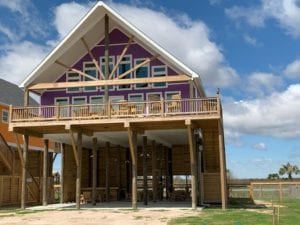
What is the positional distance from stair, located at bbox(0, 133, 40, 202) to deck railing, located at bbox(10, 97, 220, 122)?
6015mm

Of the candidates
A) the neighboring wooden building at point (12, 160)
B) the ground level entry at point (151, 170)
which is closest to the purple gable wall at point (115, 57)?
the ground level entry at point (151, 170)

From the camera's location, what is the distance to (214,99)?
76.2 feet

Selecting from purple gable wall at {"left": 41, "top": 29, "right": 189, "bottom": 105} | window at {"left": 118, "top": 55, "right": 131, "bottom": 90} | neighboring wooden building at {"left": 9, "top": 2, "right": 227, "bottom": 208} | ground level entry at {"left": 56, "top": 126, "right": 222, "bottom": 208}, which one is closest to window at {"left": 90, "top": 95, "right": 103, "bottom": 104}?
neighboring wooden building at {"left": 9, "top": 2, "right": 227, "bottom": 208}

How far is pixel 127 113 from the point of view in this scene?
2412 cm

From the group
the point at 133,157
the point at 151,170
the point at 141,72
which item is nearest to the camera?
the point at 133,157

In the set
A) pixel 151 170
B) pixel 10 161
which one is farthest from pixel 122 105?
pixel 10 161

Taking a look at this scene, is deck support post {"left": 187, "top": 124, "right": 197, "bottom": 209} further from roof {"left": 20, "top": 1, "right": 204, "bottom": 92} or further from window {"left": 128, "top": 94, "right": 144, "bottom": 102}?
window {"left": 128, "top": 94, "right": 144, "bottom": 102}

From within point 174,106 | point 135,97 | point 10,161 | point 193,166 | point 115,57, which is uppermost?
point 115,57

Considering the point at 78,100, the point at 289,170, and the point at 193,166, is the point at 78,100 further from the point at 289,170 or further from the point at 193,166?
the point at 289,170

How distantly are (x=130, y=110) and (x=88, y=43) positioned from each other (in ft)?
20.7

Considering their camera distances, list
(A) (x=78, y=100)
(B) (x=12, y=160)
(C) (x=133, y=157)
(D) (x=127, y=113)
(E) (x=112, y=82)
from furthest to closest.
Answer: (B) (x=12, y=160) < (A) (x=78, y=100) < (E) (x=112, y=82) < (C) (x=133, y=157) < (D) (x=127, y=113)

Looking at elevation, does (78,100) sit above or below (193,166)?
above

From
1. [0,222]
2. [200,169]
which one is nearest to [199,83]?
[200,169]

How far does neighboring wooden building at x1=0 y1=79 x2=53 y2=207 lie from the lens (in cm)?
2980
